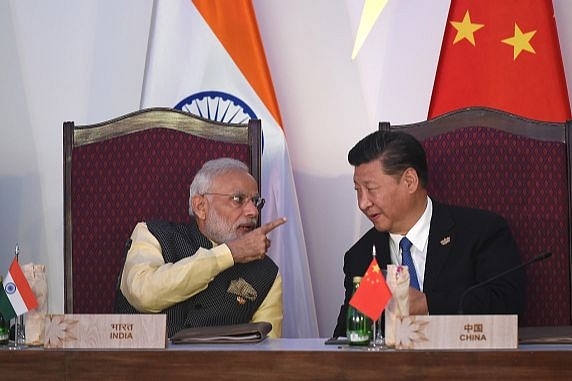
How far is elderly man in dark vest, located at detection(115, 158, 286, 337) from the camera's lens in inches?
128

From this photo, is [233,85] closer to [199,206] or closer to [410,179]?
[199,206]

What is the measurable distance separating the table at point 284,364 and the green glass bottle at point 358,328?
0.13 m

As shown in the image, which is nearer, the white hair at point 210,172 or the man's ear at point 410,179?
the man's ear at point 410,179

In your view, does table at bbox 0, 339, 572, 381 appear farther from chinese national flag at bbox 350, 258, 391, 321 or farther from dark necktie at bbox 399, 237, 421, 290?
dark necktie at bbox 399, 237, 421, 290

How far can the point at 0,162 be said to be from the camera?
458cm

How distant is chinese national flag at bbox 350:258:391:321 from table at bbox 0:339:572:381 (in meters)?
0.14

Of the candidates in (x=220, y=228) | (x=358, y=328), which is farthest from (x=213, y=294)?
(x=358, y=328)

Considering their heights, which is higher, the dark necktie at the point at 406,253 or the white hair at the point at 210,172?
the white hair at the point at 210,172

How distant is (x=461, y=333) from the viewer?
2.28m

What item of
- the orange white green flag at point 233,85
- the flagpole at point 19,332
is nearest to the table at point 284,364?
the flagpole at point 19,332

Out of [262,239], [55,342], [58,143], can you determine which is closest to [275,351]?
[55,342]

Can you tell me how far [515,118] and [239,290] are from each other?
111 cm

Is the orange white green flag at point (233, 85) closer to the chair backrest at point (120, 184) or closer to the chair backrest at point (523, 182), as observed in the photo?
the chair backrest at point (120, 184)

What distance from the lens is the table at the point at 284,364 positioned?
222cm
